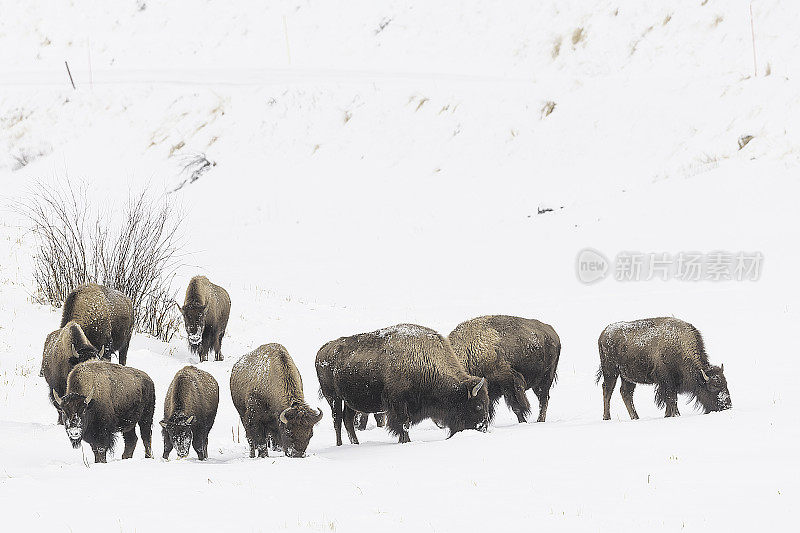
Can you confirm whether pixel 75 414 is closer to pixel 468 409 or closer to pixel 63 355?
pixel 63 355

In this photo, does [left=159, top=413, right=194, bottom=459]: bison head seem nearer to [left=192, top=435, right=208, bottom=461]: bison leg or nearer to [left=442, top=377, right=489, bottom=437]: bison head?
[left=192, top=435, right=208, bottom=461]: bison leg

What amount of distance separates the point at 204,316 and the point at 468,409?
598 centimetres

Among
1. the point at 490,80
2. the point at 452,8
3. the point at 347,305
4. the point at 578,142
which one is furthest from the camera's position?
the point at 452,8

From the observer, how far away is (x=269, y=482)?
674cm

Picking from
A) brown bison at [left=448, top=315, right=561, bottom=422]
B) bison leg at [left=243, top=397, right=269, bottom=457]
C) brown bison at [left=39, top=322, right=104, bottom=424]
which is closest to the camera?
bison leg at [left=243, top=397, right=269, bottom=457]

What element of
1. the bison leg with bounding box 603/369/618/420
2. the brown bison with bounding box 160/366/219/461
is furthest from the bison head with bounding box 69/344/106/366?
the bison leg with bounding box 603/369/618/420

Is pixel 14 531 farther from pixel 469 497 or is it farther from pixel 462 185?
pixel 462 185

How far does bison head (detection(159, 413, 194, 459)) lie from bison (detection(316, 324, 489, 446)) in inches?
63.5

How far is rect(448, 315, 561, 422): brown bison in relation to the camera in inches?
395

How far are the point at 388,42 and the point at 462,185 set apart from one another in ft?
42.2

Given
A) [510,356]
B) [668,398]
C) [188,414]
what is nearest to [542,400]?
[510,356]

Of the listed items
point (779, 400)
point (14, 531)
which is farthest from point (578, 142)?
point (14, 531)

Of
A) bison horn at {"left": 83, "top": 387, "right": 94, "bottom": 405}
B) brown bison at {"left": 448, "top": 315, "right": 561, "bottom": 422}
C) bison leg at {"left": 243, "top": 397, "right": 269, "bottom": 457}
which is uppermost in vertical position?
Answer: brown bison at {"left": 448, "top": 315, "right": 561, "bottom": 422}

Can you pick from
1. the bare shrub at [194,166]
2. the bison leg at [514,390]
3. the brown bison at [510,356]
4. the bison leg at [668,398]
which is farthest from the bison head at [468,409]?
the bare shrub at [194,166]
